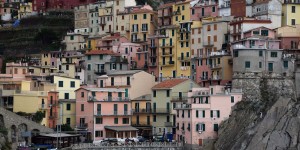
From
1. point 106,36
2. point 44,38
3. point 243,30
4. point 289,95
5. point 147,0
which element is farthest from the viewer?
point 147,0

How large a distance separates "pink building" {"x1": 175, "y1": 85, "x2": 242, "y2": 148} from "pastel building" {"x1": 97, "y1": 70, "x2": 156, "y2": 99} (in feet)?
37.5

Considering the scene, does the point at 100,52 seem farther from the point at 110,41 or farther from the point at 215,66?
the point at 215,66

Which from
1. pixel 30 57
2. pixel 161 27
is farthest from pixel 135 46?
pixel 30 57

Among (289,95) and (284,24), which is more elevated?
(284,24)

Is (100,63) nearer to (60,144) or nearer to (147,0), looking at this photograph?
(60,144)

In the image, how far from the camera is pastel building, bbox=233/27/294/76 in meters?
97.1

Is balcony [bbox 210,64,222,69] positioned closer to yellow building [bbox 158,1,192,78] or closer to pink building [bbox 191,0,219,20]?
yellow building [bbox 158,1,192,78]

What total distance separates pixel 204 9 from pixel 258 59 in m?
20.1

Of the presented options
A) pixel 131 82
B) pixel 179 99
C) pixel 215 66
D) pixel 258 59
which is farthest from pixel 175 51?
pixel 258 59

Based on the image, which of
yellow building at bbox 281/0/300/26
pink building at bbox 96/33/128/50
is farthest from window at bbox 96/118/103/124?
yellow building at bbox 281/0/300/26

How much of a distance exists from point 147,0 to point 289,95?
2108 inches

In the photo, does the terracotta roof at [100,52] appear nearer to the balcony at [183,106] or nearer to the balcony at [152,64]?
the balcony at [152,64]

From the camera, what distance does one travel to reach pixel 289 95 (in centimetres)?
9500

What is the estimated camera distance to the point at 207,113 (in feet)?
312
